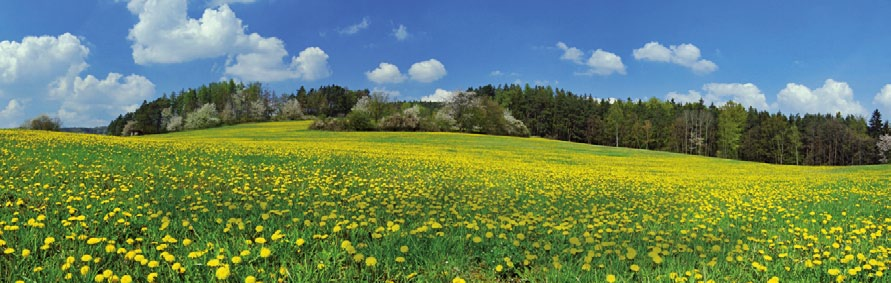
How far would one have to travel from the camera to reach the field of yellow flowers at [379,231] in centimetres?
489

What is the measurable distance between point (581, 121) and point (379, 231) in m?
98.0

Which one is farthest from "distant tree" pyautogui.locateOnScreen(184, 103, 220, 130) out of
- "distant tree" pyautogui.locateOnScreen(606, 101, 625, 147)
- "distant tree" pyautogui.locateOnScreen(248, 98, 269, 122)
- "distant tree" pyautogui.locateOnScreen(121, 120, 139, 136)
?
"distant tree" pyautogui.locateOnScreen(606, 101, 625, 147)

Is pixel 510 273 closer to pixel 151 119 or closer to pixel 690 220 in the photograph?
pixel 690 220

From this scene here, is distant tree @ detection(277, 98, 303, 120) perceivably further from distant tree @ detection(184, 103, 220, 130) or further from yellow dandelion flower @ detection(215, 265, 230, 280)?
yellow dandelion flower @ detection(215, 265, 230, 280)

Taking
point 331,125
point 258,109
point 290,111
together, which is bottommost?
point 331,125

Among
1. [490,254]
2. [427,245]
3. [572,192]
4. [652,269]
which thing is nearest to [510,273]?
[490,254]

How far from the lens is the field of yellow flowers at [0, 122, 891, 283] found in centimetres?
489

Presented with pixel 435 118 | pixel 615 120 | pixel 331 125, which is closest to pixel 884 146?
pixel 615 120

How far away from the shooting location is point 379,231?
6.38 m

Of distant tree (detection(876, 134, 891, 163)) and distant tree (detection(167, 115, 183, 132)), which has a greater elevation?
distant tree (detection(167, 115, 183, 132))

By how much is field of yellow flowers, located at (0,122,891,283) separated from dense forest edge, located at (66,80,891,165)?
182 ft

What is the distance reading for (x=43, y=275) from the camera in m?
4.45

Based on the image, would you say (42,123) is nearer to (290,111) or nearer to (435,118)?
(290,111)

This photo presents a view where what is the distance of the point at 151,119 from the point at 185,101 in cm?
832
